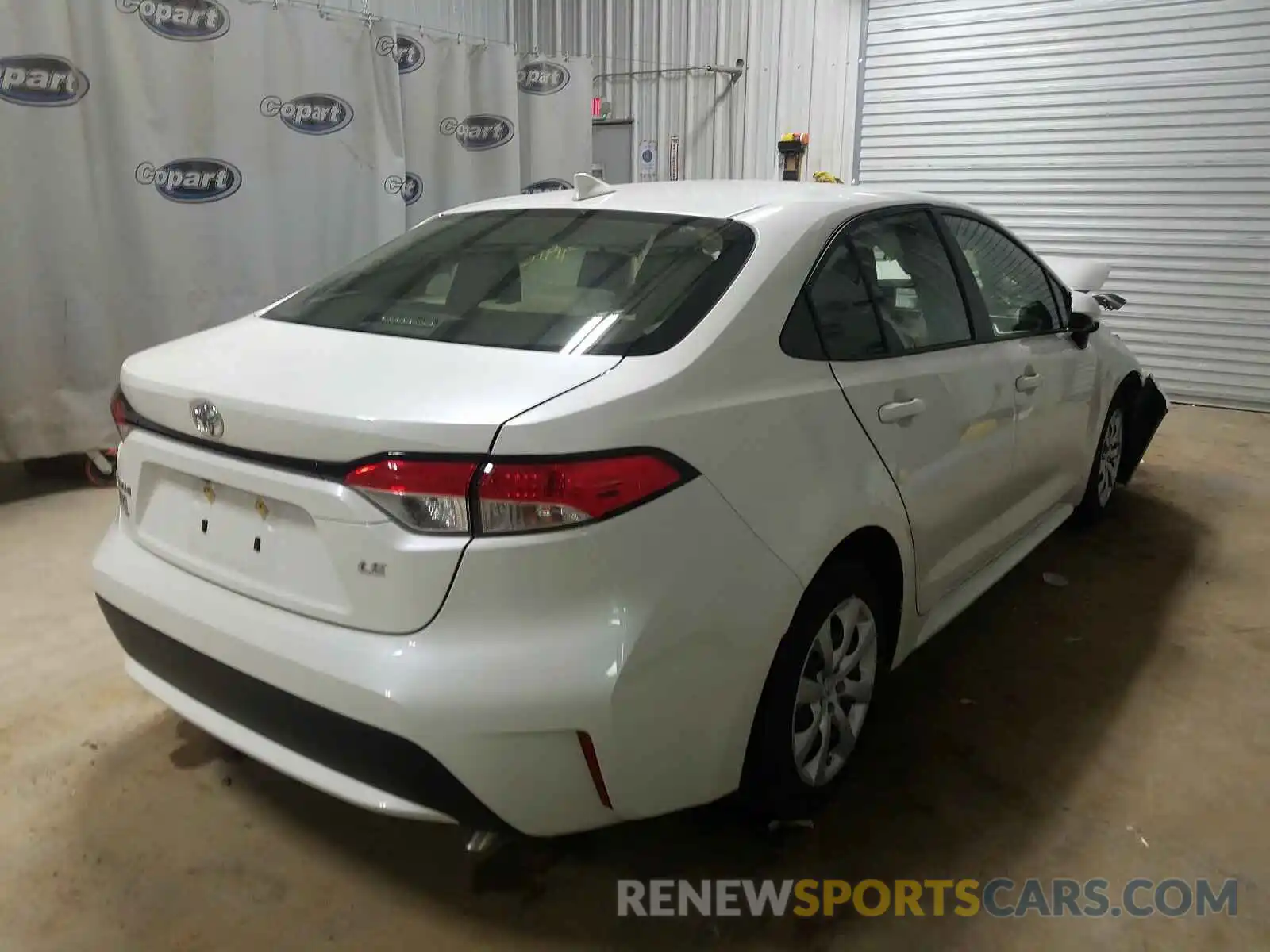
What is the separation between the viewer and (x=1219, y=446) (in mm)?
5562

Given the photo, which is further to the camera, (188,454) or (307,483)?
(188,454)

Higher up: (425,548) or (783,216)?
(783,216)

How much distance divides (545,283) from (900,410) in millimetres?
831

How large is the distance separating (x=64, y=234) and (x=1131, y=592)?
A: 187 inches

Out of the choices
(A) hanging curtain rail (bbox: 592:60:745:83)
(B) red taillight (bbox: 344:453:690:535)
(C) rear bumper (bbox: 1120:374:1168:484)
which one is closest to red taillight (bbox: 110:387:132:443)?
(B) red taillight (bbox: 344:453:690:535)

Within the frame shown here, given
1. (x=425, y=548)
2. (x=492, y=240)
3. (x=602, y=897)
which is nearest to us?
(x=425, y=548)

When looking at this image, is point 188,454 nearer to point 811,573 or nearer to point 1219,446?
point 811,573

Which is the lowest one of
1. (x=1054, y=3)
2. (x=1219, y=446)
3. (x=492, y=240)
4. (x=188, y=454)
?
(x=1219, y=446)

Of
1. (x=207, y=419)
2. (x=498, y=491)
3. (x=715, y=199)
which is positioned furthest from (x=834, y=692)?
(x=207, y=419)

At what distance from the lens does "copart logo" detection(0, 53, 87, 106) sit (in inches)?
158

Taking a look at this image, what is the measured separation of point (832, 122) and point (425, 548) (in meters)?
7.25

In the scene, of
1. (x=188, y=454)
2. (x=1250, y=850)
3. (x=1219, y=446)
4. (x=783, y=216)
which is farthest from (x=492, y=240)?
(x=1219, y=446)

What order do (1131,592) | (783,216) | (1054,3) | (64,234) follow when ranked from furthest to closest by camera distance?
(1054,3), (64,234), (1131,592), (783,216)

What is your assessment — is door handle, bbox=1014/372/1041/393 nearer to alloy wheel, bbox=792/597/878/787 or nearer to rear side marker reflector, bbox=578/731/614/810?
alloy wheel, bbox=792/597/878/787
